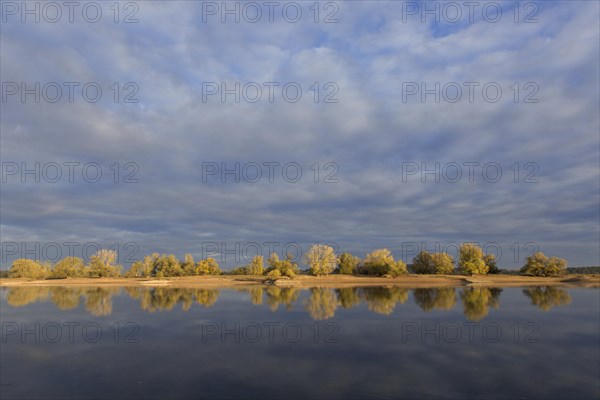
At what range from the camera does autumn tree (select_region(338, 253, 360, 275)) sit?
103 meters

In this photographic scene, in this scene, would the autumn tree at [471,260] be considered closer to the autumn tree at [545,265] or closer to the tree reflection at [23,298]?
the autumn tree at [545,265]

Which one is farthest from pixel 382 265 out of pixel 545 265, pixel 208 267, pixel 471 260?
pixel 208 267

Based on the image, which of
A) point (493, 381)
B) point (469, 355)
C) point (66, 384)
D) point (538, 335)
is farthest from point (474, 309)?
point (66, 384)

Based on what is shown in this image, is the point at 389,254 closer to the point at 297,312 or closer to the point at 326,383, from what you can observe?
the point at 297,312

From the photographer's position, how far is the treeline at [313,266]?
9644 cm

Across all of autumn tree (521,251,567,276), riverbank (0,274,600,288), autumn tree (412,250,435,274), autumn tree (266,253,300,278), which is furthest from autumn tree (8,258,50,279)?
autumn tree (521,251,567,276)

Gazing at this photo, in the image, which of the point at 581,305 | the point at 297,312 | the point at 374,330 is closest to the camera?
the point at 374,330

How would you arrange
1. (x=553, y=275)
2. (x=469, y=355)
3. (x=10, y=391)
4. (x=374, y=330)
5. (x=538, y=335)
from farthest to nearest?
(x=553, y=275) < (x=374, y=330) < (x=538, y=335) < (x=469, y=355) < (x=10, y=391)

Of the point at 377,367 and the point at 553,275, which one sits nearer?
the point at 377,367

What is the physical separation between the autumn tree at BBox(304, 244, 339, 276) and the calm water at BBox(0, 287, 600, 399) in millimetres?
63853

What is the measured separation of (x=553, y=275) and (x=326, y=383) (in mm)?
106891

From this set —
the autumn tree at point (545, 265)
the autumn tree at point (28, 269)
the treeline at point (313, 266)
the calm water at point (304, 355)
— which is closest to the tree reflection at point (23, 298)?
the calm water at point (304, 355)

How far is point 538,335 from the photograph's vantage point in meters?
22.6

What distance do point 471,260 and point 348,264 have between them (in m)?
31.6
